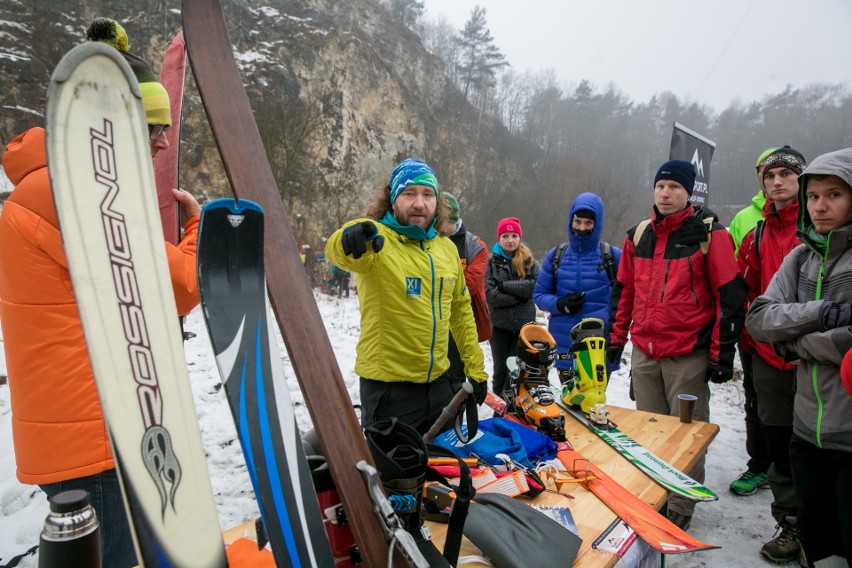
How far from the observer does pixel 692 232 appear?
249cm

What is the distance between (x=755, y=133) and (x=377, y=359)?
1560 inches

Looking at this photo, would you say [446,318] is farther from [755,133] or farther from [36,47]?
[755,133]

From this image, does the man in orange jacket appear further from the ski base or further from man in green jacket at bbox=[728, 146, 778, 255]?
man in green jacket at bbox=[728, 146, 778, 255]

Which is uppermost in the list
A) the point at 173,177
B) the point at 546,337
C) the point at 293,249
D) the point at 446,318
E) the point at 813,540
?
the point at 173,177

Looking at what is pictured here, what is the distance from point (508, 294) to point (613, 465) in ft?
6.06

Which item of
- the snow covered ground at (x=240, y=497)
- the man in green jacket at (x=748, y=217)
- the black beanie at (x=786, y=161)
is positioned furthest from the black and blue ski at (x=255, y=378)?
the man in green jacket at (x=748, y=217)

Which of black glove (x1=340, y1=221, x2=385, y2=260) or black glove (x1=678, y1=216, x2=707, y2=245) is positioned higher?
black glove (x1=340, y1=221, x2=385, y2=260)

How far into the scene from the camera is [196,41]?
55.5 inches

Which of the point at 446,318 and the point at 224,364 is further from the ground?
the point at 224,364

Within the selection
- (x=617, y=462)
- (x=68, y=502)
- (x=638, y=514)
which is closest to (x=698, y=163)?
(x=617, y=462)

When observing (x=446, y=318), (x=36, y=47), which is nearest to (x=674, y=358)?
(x=446, y=318)

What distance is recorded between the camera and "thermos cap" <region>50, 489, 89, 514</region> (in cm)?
66

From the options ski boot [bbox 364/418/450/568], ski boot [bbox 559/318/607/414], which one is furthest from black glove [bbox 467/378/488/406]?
ski boot [bbox 364/418/450/568]

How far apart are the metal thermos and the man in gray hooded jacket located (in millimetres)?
2135
